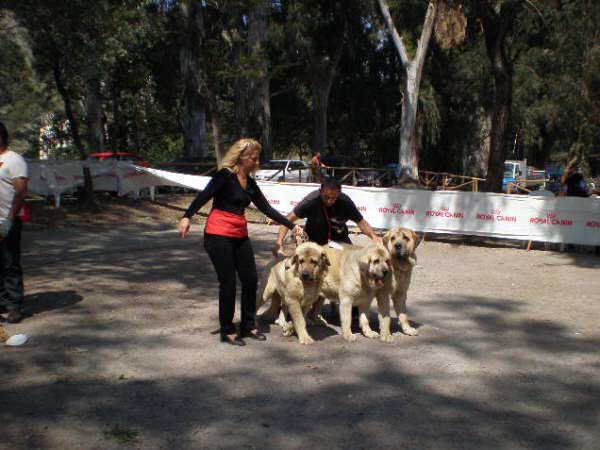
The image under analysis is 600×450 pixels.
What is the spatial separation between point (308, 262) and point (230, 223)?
0.84 m

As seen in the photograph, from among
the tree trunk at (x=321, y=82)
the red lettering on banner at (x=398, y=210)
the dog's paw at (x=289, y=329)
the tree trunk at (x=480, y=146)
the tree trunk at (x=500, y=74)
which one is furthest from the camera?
the tree trunk at (x=480, y=146)

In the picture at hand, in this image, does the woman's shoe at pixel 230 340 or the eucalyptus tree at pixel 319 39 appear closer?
the woman's shoe at pixel 230 340

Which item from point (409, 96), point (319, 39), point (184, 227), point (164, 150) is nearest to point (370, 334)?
point (184, 227)

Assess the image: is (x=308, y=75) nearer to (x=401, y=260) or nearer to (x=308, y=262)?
(x=401, y=260)

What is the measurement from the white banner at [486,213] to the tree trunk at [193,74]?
8482mm

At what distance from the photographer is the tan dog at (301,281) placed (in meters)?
6.21

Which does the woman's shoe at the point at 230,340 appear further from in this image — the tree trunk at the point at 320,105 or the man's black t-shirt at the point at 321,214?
the tree trunk at the point at 320,105

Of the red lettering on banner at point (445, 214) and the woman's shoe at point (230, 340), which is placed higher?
the red lettering on banner at point (445, 214)

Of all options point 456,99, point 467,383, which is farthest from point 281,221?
point 456,99

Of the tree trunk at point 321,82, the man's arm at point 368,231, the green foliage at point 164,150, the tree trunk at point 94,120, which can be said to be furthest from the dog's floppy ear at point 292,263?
the green foliage at point 164,150

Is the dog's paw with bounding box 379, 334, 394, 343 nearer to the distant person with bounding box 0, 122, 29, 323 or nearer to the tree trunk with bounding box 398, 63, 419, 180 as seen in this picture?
the distant person with bounding box 0, 122, 29, 323

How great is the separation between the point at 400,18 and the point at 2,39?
62.6 feet

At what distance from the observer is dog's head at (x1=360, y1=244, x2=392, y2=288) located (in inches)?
247

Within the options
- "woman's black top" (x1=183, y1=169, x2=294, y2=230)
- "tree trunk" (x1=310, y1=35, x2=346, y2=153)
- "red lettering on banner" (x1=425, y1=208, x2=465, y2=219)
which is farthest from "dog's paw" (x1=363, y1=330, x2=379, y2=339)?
"tree trunk" (x1=310, y1=35, x2=346, y2=153)
